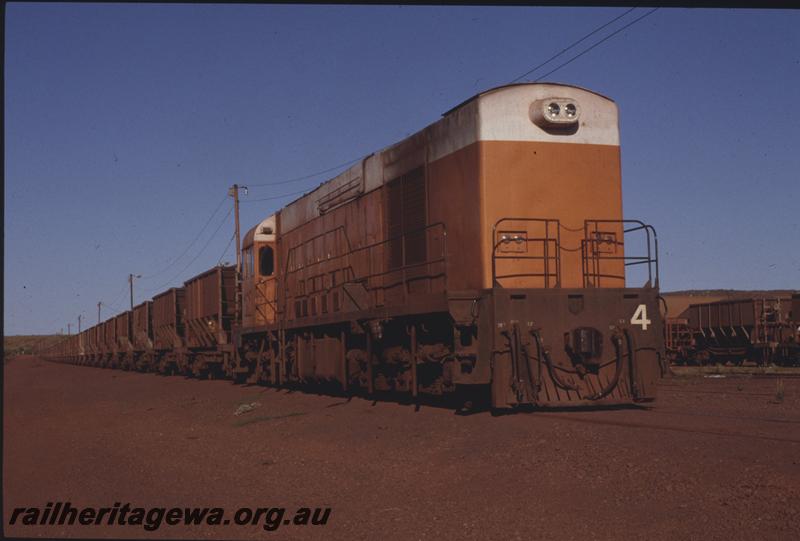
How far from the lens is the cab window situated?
19.3 metres

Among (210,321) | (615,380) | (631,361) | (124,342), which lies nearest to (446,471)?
(615,380)

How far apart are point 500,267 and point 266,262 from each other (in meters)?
9.98

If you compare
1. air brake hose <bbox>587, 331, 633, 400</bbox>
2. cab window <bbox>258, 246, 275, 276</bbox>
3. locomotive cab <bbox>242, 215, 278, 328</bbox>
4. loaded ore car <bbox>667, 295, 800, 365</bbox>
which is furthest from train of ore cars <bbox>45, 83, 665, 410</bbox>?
loaded ore car <bbox>667, 295, 800, 365</bbox>

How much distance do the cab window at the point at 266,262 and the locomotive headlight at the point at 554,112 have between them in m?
10.1

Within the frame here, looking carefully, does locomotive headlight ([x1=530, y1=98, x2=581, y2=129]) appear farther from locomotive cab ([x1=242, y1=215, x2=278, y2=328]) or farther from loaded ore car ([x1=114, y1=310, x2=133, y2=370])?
loaded ore car ([x1=114, y1=310, x2=133, y2=370])

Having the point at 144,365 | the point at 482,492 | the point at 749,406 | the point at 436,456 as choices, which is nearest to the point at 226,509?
the point at 482,492

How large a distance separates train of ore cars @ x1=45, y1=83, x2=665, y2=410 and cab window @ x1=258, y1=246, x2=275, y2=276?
5.21m

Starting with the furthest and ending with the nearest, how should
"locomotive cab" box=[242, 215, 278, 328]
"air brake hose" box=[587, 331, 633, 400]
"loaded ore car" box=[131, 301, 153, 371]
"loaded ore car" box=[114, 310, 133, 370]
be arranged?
"loaded ore car" box=[114, 310, 133, 370] → "loaded ore car" box=[131, 301, 153, 371] → "locomotive cab" box=[242, 215, 278, 328] → "air brake hose" box=[587, 331, 633, 400]

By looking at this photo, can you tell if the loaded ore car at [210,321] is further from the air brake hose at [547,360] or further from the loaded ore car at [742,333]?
the loaded ore car at [742,333]

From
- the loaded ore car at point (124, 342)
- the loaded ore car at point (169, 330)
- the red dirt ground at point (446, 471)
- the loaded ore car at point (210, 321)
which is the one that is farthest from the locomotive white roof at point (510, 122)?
the loaded ore car at point (124, 342)

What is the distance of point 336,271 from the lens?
15.0 m

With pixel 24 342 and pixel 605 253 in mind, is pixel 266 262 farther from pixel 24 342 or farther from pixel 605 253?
pixel 24 342

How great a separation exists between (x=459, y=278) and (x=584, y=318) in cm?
193

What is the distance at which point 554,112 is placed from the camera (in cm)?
1070
